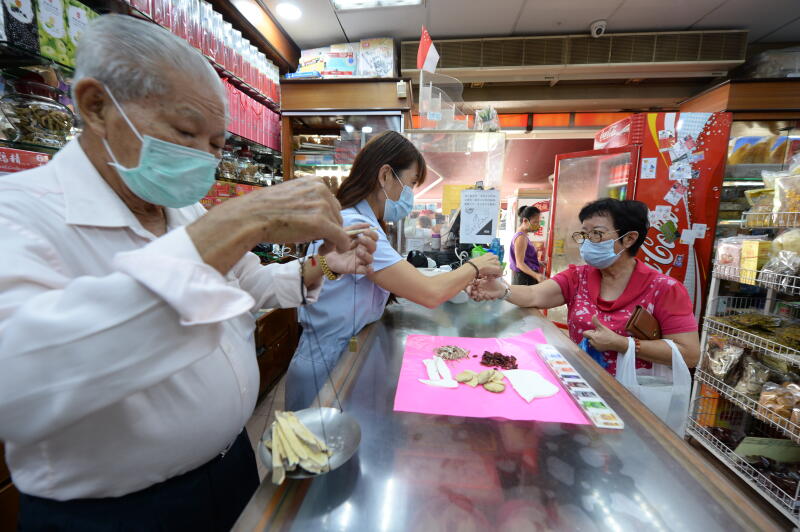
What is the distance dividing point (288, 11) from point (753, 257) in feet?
15.2

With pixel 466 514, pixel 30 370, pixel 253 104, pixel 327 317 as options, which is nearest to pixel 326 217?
pixel 30 370

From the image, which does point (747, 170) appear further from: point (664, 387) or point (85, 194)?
point (85, 194)

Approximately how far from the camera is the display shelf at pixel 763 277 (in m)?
1.82

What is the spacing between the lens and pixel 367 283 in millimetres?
1501

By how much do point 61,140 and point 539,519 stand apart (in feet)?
7.21

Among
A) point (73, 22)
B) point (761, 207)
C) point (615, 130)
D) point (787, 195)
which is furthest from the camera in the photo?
point (615, 130)

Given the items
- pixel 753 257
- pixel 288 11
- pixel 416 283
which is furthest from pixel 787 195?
pixel 288 11

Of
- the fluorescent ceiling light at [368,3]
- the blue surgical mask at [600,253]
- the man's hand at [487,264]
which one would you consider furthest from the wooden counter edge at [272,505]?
the fluorescent ceiling light at [368,3]

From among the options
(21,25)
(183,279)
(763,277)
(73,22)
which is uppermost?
(73,22)

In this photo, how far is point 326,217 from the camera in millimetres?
624

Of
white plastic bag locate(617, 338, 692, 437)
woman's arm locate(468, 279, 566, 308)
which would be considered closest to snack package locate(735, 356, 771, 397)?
white plastic bag locate(617, 338, 692, 437)

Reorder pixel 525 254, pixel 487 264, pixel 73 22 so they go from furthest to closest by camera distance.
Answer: pixel 525 254 → pixel 487 264 → pixel 73 22

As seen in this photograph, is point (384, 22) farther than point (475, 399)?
Yes

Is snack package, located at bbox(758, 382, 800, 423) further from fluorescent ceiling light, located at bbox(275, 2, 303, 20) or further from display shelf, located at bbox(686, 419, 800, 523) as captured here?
fluorescent ceiling light, located at bbox(275, 2, 303, 20)
